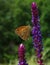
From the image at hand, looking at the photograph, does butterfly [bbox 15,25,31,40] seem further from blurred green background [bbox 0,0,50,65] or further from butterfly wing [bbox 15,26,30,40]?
blurred green background [bbox 0,0,50,65]

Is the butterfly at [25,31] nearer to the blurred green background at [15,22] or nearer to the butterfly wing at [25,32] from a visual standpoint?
the butterfly wing at [25,32]

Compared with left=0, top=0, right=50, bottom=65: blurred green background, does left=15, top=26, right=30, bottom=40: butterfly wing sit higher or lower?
lower

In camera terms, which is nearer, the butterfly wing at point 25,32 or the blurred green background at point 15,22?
the butterfly wing at point 25,32

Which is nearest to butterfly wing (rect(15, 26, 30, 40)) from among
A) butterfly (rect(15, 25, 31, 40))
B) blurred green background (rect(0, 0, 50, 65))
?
butterfly (rect(15, 25, 31, 40))

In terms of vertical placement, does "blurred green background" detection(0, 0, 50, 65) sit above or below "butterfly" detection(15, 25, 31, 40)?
above

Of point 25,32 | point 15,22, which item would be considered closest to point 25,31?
point 25,32

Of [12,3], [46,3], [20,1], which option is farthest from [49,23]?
[12,3]

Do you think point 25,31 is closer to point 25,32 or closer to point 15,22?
point 25,32

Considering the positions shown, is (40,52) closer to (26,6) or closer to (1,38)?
(26,6)

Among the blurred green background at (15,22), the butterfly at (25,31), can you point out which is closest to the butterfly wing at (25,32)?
the butterfly at (25,31)

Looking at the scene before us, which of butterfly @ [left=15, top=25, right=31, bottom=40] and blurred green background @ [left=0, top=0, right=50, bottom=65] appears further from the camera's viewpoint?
blurred green background @ [left=0, top=0, right=50, bottom=65]
